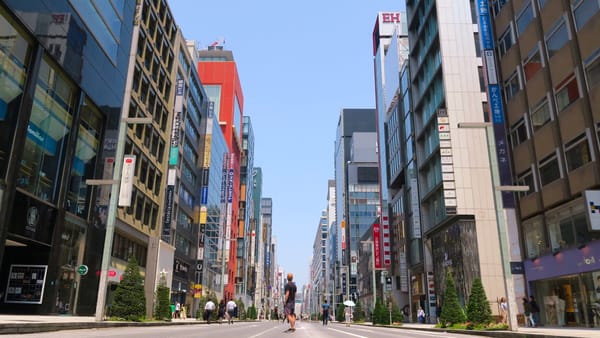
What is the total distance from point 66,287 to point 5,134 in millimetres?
10844

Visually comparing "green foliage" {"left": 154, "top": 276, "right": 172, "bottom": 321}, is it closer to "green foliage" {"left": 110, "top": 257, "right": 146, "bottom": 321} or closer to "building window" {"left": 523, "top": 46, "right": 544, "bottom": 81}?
"green foliage" {"left": 110, "top": 257, "right": 146, "bottom": 321}

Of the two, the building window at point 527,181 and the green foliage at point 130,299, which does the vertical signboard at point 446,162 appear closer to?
the building window at point 527,181

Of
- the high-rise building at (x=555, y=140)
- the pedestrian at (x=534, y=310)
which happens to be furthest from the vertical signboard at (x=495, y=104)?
the pedestrian at (x=534, y=310)

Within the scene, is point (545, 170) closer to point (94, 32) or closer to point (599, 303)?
point (599, 303)

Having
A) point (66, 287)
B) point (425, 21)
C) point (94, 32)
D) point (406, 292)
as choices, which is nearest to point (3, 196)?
point (66, 287)

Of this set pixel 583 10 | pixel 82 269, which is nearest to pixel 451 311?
pixel 583 10

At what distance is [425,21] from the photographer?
1884 inches

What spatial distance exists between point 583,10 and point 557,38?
8.58 ft

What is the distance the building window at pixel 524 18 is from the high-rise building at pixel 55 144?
27.4 m

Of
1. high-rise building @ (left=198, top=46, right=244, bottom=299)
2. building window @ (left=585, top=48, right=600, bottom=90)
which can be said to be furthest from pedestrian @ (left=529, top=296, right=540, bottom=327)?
high-rise building @ (left=198, top=46, right=244, bottom=299)

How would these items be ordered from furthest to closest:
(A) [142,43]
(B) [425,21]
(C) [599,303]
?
(B) [425,21] → (A) [142,43] → (C) [599,303]

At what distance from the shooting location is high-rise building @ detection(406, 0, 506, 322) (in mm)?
36188

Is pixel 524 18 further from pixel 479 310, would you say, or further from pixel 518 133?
pixel 479 310

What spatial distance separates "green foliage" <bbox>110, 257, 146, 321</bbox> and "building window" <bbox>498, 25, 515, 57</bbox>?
27993 millimetres
